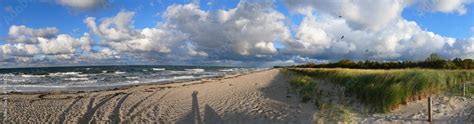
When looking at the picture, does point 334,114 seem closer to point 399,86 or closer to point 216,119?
point 399,86

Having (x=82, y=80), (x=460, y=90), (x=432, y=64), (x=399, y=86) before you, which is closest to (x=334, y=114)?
(x=399, y=86)

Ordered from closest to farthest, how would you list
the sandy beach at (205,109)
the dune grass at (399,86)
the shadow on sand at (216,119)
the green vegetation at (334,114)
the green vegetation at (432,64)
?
1. the green vegetation at (334,114)
2. the sandy beach at (205,109)
3. the shadow on sand at (216,119)
4. the dune grass at (399,86)
5. the green vegetation at (432,64)

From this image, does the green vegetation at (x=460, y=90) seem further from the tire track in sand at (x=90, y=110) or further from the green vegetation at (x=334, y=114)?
the tire track in sand at (x=90, y=110)

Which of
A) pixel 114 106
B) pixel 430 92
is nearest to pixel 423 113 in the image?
pixel 430 92

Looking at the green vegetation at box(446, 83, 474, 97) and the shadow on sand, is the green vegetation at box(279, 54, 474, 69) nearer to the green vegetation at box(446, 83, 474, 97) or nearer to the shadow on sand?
the green vegetation at box(446, 83, 474, 97)

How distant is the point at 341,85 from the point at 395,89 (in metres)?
4.38

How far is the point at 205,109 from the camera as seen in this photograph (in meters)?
15.5

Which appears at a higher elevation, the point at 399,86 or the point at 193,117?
the point at 399,86

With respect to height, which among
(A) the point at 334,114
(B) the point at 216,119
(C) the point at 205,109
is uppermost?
(A) the point at 334,114

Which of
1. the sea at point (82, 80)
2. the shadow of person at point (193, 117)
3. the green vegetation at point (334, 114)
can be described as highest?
the sea at point (82, 80)

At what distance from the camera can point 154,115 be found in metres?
14.9

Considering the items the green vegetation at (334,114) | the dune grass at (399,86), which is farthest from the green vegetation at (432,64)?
the green vegetation at (334,114)

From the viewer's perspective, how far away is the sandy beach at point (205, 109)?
1234 cm

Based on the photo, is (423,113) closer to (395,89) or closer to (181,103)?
(395,89)
